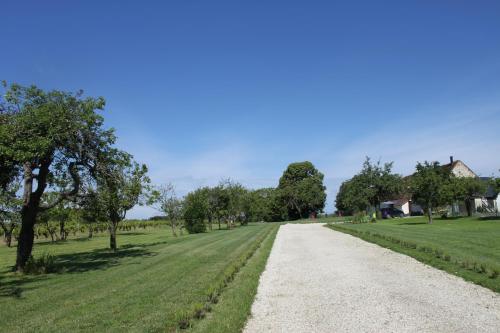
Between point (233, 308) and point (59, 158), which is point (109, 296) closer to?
point (233, 308)

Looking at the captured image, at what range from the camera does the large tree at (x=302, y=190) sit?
289 feet

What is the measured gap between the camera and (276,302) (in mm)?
7996

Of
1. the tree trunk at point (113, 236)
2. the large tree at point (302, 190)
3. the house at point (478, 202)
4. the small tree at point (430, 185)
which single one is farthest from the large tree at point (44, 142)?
the large tree at point (302, 190)

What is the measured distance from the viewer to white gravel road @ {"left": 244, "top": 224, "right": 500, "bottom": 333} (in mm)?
6195

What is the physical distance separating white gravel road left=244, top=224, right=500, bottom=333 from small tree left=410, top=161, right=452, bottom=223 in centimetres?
2949

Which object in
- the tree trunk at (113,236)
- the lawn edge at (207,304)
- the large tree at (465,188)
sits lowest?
the lawn edge at (207,304)

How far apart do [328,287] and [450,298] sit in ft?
8.29

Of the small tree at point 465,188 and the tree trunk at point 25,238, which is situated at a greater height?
the small tree at point 465,188

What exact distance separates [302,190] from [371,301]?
3204 inches

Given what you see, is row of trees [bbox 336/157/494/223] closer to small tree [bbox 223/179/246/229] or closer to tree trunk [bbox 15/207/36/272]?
small tree [bbox 223/179/246/229]

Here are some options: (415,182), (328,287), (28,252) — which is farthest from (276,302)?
(415,182)

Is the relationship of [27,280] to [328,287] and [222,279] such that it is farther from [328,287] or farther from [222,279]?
[328,287]

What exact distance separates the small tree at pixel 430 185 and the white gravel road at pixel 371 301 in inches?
1161

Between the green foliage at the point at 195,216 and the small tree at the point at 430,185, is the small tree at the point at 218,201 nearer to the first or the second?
the green foliage at the point at 195,216
